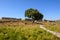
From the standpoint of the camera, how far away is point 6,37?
12.5 metres

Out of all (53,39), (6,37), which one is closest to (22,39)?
(6,37)

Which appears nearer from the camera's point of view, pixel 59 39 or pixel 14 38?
pixel 14 38

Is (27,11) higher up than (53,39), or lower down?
higher up

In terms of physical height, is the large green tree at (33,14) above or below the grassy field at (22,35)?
above

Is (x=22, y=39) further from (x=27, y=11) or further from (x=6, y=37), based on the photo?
(x=27, y=11)

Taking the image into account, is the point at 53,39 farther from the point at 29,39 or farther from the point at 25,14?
the point at 25,14

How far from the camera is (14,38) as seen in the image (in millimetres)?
12172

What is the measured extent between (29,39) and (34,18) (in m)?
59.2

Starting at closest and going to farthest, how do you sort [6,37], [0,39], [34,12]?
1. [0,39]
2. [6,37]
3. [34,12]

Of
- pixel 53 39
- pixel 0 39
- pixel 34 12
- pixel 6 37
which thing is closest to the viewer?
pixel 0 39

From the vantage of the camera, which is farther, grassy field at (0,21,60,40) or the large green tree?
the large green tree

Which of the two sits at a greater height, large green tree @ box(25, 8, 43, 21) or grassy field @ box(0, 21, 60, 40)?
large green tree @ box(25, 8, 43, 21)

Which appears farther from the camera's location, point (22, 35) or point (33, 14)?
point (33, 14)

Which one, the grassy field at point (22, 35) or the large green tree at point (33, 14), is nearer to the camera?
the grassy field at point (22, 35)
